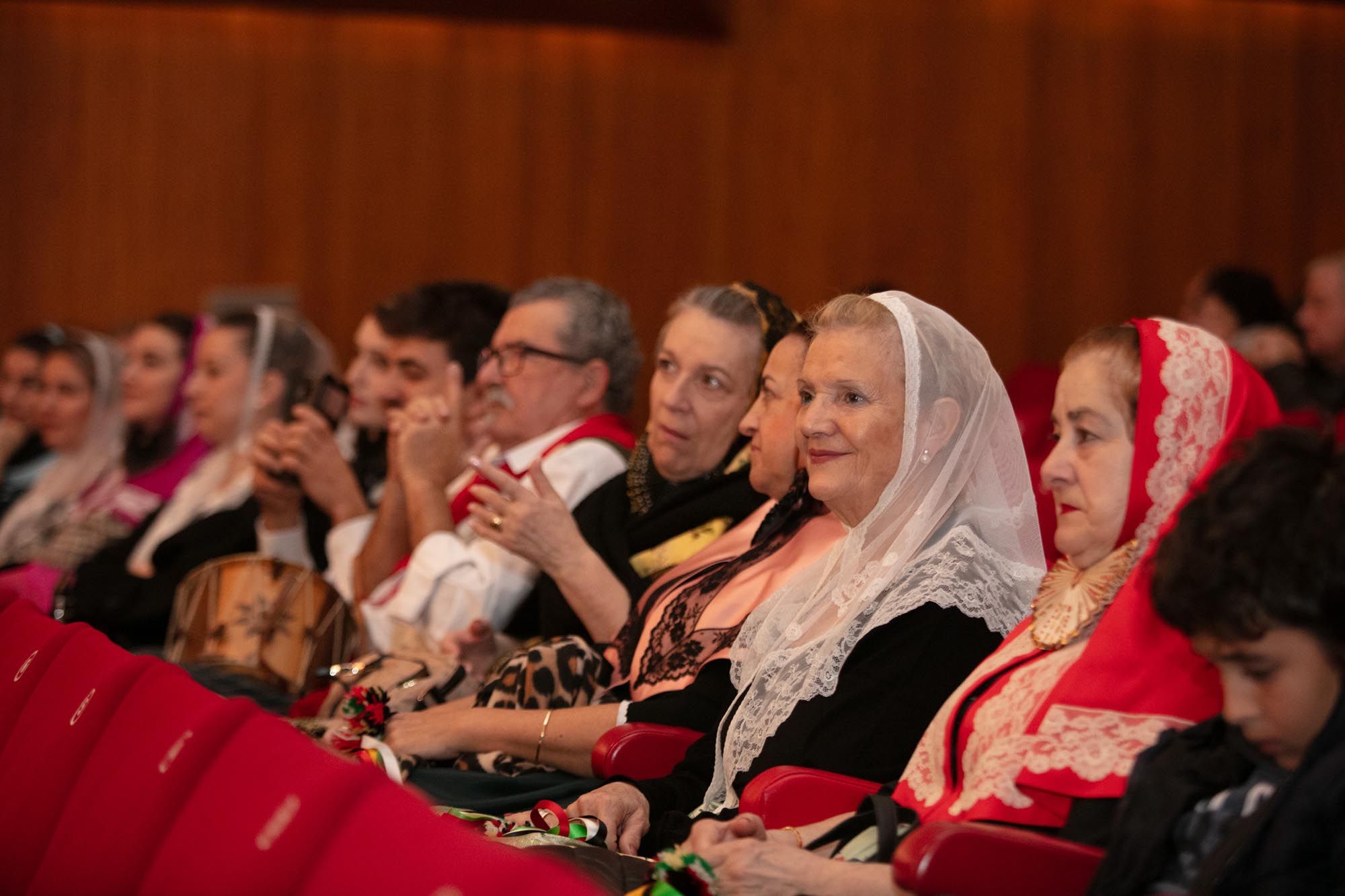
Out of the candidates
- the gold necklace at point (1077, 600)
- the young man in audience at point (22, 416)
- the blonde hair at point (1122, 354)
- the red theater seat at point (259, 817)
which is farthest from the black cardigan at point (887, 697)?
the young man in audience at point (22, 416)

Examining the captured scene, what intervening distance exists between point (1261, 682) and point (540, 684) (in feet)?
5.22

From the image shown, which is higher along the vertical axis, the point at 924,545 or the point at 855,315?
the point at 855,315

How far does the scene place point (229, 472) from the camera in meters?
4.78

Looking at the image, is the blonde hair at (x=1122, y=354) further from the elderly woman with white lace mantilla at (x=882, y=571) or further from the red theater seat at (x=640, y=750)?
the red theater seat at (x=640, y=750)

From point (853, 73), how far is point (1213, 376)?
523 cm

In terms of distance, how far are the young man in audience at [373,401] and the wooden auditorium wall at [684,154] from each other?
2.79 m

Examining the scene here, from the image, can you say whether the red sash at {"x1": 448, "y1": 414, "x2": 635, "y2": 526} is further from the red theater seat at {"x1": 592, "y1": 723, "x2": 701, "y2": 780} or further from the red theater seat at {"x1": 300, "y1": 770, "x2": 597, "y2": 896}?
the red theater seat at {"x1": 300, "y1": 770, "x2": 597, "y2": 896}

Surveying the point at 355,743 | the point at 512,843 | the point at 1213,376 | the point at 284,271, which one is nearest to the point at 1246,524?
the point at 1213,376

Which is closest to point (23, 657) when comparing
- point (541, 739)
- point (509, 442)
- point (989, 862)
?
point (541, 739)

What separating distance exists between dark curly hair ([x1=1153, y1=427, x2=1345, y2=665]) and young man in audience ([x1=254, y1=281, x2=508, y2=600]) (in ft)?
9.32

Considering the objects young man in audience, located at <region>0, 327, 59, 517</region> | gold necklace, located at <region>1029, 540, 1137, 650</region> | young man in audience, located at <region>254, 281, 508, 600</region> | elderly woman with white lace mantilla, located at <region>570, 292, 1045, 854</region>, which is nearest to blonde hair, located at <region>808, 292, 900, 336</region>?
elderly woman with white lace mantilla, located at <region>570, 292, 1045, 854</region>

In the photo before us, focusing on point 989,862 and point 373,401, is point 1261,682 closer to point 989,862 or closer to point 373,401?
point 989,862

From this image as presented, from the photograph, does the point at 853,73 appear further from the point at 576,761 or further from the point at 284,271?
the point at 576,761

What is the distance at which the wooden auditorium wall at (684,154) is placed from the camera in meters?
6.79
